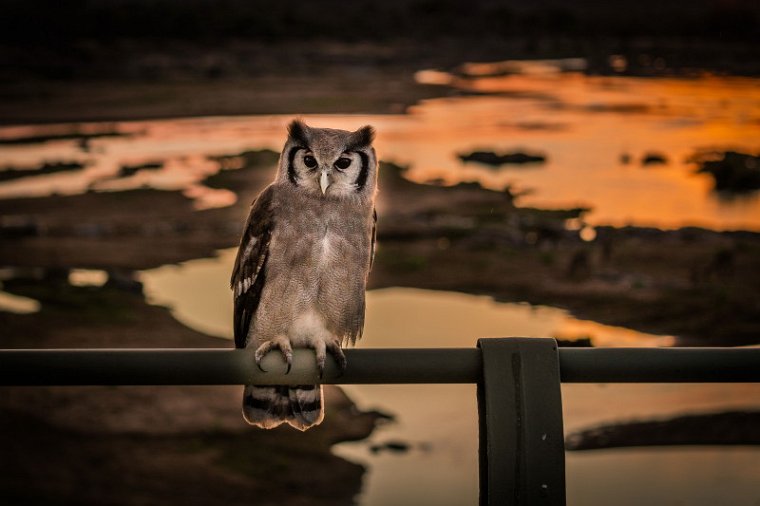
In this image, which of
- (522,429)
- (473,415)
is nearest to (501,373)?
(522,429)

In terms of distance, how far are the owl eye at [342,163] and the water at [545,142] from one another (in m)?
29.4

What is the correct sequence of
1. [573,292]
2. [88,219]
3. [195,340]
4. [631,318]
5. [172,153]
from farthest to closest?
[172,153] < [88,219] < [573,292] < [631,318] < [195,340]

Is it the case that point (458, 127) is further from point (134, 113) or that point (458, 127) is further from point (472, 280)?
point (472, 280)

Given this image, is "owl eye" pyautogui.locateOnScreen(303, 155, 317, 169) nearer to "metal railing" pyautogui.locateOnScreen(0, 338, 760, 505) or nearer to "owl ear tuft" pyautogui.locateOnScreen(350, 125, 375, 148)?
"owl ear tuft" pyautogui.locateOnScreen(350, 125, 375, 148)

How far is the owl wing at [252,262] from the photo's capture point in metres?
3.85

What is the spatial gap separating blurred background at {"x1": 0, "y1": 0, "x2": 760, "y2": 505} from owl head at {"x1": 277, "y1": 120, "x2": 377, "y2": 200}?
2.46 ft

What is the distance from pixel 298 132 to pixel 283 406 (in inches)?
48.3

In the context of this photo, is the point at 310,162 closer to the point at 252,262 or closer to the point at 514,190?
the point at 252,262

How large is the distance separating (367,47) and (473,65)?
466 inches

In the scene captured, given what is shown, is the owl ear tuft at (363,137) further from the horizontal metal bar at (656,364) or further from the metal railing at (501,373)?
the horizontal metal bar at (656,364)

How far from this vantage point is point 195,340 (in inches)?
794

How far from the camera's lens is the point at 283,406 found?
331 cm

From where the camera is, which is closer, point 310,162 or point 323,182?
point 323,182

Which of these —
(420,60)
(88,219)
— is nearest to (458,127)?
(420,60)
